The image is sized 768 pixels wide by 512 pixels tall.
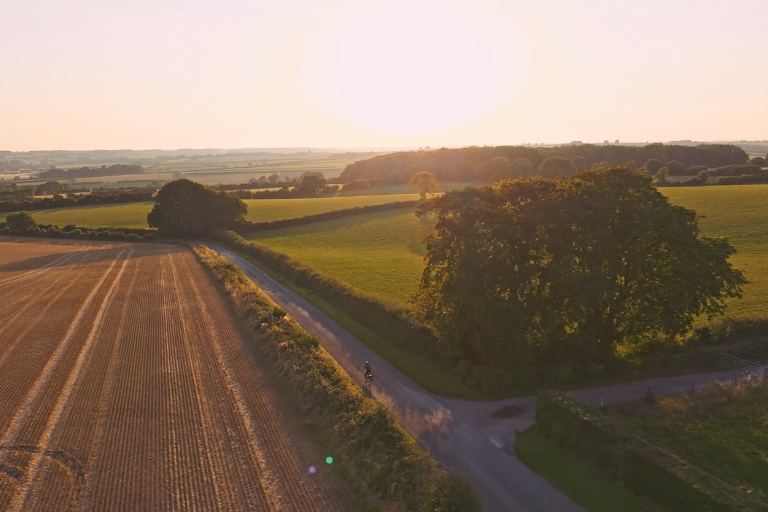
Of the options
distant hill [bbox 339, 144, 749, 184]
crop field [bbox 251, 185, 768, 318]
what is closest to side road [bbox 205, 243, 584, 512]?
crop field [bbox 251, 185, 768, 318]

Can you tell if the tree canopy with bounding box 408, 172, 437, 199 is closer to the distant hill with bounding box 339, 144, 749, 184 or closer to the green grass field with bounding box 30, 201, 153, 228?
the distant hill with bounding box 339, 144, 749, 184

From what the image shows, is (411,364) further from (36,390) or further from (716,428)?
(36,390)

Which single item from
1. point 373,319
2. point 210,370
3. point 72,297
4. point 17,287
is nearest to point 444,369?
point 373,319

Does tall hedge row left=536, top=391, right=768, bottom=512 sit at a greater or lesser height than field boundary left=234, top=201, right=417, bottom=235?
lesser

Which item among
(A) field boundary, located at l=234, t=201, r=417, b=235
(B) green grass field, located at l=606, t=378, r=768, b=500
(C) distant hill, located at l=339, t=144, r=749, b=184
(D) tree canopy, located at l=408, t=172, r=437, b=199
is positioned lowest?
(B) green grass field, located at l=606, t=378, r=768, b=500

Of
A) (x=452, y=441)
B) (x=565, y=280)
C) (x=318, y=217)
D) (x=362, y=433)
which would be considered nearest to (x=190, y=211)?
(x=318, y=217)
